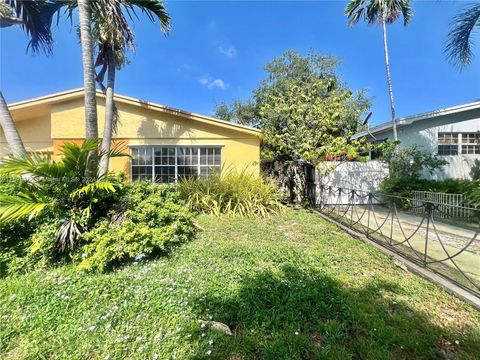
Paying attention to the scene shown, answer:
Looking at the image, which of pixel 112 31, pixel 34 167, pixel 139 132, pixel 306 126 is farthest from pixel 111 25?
pixel 306 126

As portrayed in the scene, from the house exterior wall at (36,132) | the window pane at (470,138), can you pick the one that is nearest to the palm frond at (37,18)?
the house exterior wall at (36,132)

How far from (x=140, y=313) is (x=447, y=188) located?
10630 mm

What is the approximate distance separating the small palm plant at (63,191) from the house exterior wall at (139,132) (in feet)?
16.4

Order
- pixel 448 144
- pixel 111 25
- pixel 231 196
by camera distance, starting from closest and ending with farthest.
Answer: pixel 111 25 < pixel 231 196 < pixel 448 144

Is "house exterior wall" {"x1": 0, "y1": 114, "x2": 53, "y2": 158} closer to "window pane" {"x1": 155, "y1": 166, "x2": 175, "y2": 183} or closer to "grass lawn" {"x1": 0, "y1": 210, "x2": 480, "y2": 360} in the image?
"window pane" {"x1": 155, "y1": 166, "x2": 175, "y2": 183}

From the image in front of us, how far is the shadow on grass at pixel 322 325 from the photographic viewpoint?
2037mm

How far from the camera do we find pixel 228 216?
700cm

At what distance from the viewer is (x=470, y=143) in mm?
10586

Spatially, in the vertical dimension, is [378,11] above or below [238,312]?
above

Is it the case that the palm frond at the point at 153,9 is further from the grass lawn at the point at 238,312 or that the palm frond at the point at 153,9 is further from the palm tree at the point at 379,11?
the palm tree at the point at 379,11

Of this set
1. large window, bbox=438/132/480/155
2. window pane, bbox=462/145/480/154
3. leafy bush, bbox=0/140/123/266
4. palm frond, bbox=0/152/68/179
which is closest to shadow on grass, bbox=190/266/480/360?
leafy bush, bbox=0/140/123/266

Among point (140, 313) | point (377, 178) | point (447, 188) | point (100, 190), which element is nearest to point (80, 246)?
point (100, 190)

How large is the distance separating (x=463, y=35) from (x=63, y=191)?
1166 centimetres

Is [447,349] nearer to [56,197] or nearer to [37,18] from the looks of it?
[56,197]
